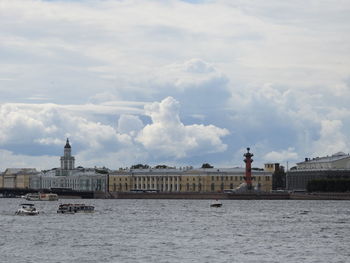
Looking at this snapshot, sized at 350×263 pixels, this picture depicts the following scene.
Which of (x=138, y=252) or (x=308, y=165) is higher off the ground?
(x=308, y=165)

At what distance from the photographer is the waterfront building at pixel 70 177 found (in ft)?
547

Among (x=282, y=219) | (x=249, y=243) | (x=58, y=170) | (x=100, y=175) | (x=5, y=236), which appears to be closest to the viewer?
(x=249, y=243)

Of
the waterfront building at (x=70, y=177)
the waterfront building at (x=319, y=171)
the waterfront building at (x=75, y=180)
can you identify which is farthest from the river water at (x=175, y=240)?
the waterfront building at (x=70, y=177)

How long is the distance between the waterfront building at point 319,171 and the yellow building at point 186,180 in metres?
5.45

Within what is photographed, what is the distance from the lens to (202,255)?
125ft

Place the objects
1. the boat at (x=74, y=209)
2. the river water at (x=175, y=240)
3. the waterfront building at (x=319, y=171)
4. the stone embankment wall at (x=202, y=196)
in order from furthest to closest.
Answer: the waterfront building at (x=319, y=171), the stone embankment wall at (x=202, y=196), the boat at (x=74, y=209), the river water at (x=175, y=240)

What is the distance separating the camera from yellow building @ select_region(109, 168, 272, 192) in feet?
486

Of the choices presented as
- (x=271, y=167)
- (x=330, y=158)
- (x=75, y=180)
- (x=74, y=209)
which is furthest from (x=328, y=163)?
(x=74, y=209)

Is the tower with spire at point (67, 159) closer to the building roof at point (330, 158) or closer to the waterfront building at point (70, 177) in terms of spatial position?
the waterfront building at point (70, 177)

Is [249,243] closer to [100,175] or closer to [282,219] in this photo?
[282,219]

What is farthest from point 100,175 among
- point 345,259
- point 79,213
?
point 345,259

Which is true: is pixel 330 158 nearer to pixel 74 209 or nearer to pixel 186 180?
pixel 186 180

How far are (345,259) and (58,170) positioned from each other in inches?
5838

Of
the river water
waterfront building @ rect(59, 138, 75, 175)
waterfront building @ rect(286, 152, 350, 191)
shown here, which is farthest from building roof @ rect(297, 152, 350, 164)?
the river water
